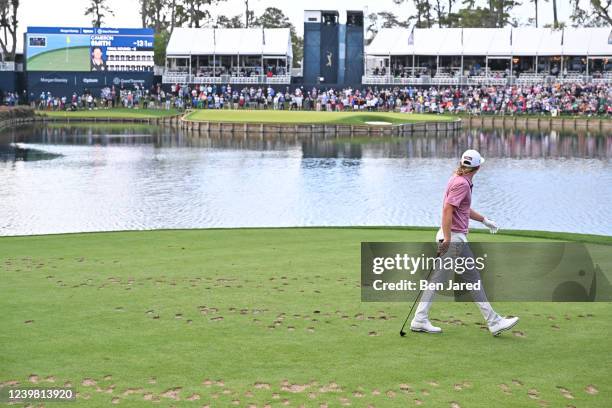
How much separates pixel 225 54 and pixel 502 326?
3220 inches

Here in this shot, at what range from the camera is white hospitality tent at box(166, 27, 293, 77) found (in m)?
88.7

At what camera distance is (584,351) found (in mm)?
9117

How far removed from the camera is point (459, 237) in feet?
31.3

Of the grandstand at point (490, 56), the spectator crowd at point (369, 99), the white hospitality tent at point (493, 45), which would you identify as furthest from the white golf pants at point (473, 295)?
the white hospitality tent at point (493, 45)

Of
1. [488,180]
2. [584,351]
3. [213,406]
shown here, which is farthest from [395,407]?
[488,180]

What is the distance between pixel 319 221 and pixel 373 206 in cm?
396

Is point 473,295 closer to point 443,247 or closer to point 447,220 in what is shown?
point 443,247

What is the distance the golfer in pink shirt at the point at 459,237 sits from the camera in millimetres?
9477

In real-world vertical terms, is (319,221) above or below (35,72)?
below

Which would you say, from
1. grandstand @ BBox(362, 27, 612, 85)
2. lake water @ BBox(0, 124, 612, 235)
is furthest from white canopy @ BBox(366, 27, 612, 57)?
lake water @ BBox(0, 124, 612, 235)

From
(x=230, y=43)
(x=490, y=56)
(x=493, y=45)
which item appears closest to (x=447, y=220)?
(x=490, y=56)

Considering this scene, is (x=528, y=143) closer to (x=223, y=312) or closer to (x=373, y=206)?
(x=373, y=206)

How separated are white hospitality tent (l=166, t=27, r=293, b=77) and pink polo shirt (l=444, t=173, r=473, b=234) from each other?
7883 cm

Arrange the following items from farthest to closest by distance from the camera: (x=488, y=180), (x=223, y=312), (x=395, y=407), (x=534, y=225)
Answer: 1. (x=488, y=180)
2. (x=534, y=225)
3. (x=223, y=312)
4. (x=395, y=407)
